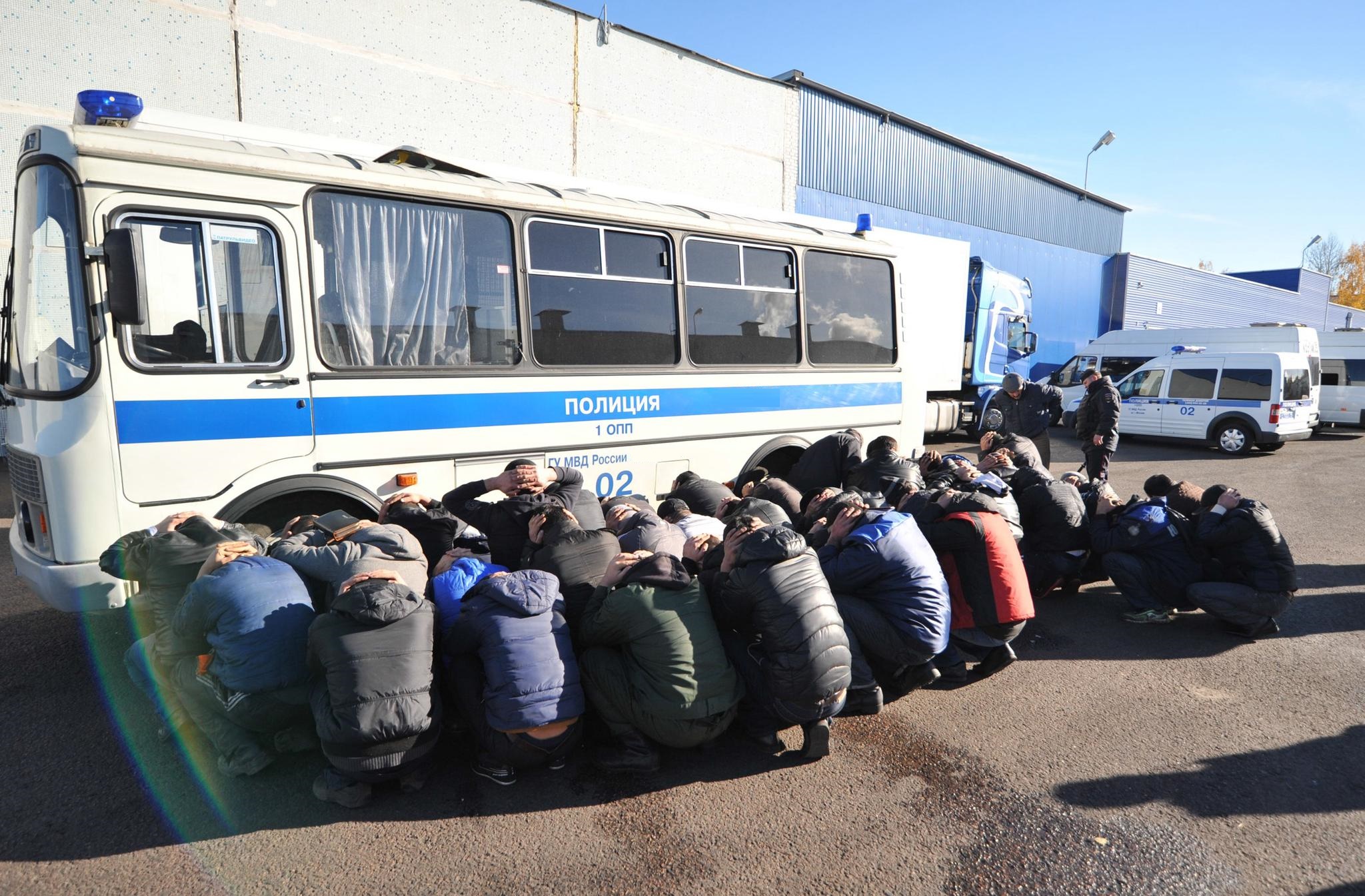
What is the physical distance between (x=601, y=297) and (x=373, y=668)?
12.1 feet

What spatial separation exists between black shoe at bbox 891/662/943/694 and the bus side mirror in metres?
4.65

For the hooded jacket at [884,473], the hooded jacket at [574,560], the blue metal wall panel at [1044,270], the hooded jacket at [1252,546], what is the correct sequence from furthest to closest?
the blue metal wall panel at [1044,270], the hooded jacket at [884,473], the hooded jacket at [1252,546], the hooded jacket at [574,560]

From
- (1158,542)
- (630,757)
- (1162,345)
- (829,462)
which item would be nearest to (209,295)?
(630,757)

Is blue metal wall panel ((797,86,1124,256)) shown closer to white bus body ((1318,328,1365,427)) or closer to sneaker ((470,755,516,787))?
white bus body ((1318,328,1365,427))

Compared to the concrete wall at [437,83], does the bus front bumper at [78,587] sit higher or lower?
lower

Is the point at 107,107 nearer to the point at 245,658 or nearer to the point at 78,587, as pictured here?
the point at 78,587

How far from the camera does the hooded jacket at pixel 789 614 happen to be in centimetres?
378

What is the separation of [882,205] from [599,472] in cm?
1889

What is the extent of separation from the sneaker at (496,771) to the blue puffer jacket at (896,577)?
1997mm

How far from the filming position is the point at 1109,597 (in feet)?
22.1

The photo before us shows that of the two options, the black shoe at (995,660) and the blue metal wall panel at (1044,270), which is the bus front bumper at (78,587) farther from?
the blue metal wall panel at (1044,270)

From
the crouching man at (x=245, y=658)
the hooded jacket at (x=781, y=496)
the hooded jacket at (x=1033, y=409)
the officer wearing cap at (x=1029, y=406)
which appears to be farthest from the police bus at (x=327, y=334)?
the hooded jacket at (x=1033, y=409)

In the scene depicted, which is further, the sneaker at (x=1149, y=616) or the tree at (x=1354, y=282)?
the tree at (x=1354, y=282)

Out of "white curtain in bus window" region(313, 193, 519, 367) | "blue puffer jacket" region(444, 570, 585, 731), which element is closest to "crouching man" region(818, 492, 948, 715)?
"blue puffer jacket" region(444, 570, 585, 731)
